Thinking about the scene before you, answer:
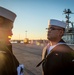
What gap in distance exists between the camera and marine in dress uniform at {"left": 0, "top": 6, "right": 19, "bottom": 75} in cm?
261

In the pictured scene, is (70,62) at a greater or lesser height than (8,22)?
lesser

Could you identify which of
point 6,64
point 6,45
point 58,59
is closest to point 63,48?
point 58,59

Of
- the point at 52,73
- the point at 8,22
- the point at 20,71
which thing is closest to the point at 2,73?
the point at 20,71

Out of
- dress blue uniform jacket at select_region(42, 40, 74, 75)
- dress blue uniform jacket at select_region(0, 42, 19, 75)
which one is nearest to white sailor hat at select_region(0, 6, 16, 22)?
dress blue uniform jacket at select_region(0, 42, 19, 75)

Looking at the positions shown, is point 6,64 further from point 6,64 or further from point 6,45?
point 6,45

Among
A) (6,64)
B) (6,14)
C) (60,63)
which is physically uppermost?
(6,14)

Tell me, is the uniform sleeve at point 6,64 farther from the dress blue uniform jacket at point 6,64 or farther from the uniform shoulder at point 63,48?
the uniform shoulder at point 63,48

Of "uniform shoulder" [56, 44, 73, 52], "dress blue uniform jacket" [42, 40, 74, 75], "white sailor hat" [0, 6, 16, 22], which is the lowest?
"dress blue uniform jacket" [42, 40, 74, 75]

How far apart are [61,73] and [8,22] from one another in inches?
64.5

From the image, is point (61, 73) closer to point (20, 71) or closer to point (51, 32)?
point (51, 32)

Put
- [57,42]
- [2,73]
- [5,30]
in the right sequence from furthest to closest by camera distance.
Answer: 1. [57,42]
2. [5,30]
3. [2,73]

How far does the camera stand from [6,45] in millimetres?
2967

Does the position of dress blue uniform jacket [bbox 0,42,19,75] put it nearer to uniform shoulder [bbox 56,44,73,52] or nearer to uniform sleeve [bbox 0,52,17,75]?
uniform sleeve [bbox 0,52,17,75]

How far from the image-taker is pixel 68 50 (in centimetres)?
435
